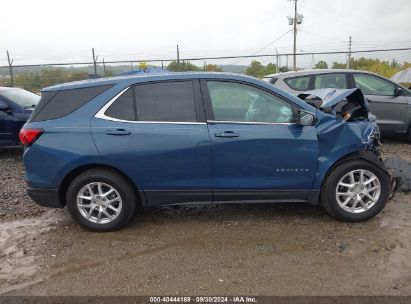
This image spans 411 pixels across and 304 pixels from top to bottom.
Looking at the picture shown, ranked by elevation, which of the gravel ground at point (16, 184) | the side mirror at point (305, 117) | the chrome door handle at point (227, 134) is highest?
the side mirror at point (305, 117)

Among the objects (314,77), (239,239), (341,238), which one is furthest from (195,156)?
(314,77)

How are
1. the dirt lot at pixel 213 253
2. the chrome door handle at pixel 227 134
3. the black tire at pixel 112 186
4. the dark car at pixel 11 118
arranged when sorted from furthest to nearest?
1. the dark car at pixel 11 118
2. the black tire at pixel 112 186
3. the chrome door handle at pixel 227 134
4. the dirt lot at pixel 213 253

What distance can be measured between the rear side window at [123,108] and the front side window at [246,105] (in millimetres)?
830

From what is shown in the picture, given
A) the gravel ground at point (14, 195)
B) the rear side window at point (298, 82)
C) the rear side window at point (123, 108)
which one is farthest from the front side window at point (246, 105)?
the rear side window at point (298, 82)

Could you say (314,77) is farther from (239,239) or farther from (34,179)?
(34,179)

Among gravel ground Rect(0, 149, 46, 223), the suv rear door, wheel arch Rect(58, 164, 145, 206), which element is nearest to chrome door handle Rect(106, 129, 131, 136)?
the suv rear door

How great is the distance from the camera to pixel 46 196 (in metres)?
4.21

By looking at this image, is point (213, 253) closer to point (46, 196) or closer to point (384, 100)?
point (46, 196)

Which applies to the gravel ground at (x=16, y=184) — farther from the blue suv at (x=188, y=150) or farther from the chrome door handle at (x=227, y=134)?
the chrome door handle at (x=227, y=134)

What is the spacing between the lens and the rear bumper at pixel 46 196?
4188 mm

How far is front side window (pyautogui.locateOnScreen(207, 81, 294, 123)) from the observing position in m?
4.12

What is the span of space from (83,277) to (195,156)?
1.54 metres

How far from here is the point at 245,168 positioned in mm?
4109

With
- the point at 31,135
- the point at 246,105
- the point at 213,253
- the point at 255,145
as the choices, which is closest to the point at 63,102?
the point at 31,135
